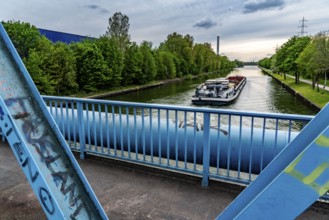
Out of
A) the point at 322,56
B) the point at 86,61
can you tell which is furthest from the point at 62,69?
the point at 322,56

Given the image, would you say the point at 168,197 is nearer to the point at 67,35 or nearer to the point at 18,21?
the point at 18,21

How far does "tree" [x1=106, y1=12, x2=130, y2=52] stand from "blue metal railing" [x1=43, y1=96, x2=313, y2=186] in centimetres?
3773

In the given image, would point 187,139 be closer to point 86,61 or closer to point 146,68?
point 86,61

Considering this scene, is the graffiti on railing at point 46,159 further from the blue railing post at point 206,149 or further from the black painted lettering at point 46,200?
the blue railing post at point 206,149

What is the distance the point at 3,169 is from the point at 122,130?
1.85m

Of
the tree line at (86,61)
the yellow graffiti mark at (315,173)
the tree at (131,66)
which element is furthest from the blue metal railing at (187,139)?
the tree at (131,66)

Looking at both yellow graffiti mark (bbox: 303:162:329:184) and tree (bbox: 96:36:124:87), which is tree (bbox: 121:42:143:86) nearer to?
tree (bbox: 96:36:124:87)

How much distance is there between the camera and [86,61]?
2672cm

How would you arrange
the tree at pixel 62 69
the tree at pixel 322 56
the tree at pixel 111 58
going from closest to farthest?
the tree at pixel 62 69 < the tree at pixel 322 56 < the tree at pixel 111 58

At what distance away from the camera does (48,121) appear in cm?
188

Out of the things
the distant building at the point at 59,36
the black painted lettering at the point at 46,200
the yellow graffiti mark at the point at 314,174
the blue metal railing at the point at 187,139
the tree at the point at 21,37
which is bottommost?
the blue metal railing at the point at 187,139

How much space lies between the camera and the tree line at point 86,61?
865 inches

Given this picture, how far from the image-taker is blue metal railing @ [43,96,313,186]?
3318mm

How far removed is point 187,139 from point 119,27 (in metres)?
40.2
